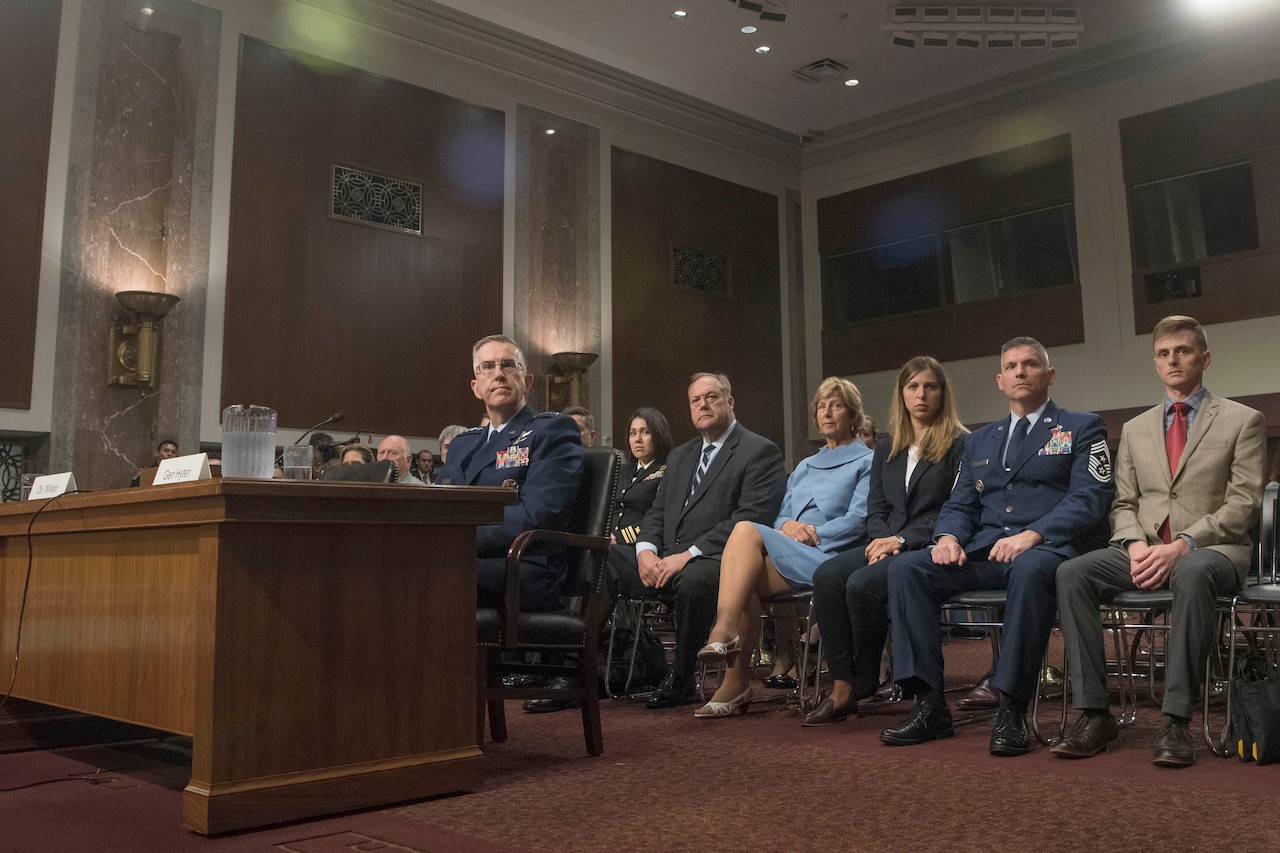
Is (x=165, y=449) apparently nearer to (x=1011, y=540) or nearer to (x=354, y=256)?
(x=354, y=256)

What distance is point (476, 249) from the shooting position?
852cm

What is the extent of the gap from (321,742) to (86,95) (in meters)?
5.89

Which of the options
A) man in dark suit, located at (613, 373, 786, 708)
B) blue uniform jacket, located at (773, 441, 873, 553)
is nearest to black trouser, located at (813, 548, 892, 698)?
blue uniform jacket, located at (773, 441, 873, 553)

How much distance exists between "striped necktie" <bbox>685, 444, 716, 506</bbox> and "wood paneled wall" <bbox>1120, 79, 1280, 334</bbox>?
19.5 feet

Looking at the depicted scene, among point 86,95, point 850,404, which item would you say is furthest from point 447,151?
point 850,404

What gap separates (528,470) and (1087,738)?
165 cm

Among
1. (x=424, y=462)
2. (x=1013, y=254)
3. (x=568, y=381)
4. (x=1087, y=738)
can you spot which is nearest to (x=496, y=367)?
(x=1087, y=738)

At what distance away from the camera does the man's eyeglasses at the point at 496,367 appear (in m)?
3.33

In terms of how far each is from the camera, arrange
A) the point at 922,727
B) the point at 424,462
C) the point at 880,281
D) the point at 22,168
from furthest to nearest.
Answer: the point at 880,281, the point at 424,462, the point at 22,168, the point at 922,727

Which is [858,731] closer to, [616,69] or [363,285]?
[363,285]

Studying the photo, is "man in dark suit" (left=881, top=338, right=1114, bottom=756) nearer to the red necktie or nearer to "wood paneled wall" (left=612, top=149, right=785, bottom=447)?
the red necktie

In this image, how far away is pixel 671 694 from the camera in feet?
12.8

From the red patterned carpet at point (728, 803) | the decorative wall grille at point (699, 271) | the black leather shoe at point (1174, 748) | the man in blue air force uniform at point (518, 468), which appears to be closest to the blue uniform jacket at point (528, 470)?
the man in blue air force uniform at point (518, 468)

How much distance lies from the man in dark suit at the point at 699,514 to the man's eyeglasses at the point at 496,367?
3.35 ft
